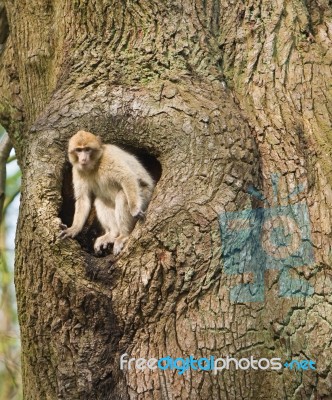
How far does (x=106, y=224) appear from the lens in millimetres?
6602

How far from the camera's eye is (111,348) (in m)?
5.26

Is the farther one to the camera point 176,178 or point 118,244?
point 118,244

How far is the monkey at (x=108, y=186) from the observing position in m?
6.00

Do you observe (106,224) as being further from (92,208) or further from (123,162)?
(123,162)

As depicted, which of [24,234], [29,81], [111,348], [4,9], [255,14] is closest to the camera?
[111,348]

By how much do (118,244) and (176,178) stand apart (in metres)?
0.86

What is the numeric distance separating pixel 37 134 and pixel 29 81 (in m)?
1.01

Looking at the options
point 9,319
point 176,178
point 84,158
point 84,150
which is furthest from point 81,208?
point 9,319

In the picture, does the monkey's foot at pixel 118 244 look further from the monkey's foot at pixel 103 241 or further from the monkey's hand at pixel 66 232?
the monkey's hand at pixel 66 232

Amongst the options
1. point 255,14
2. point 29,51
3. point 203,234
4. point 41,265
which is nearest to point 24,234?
point 41,265

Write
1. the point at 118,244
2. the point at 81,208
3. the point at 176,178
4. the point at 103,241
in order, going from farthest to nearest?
1. the point at 81,208
2. the point at 103,241
3. the point at 118,244
4. the point at 176,178

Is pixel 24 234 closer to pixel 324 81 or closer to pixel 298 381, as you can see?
pixel 298 381

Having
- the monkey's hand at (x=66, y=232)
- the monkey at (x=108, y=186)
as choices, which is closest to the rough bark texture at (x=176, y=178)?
the monkey's hand at (x=66, y=232)

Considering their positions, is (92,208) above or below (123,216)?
above
